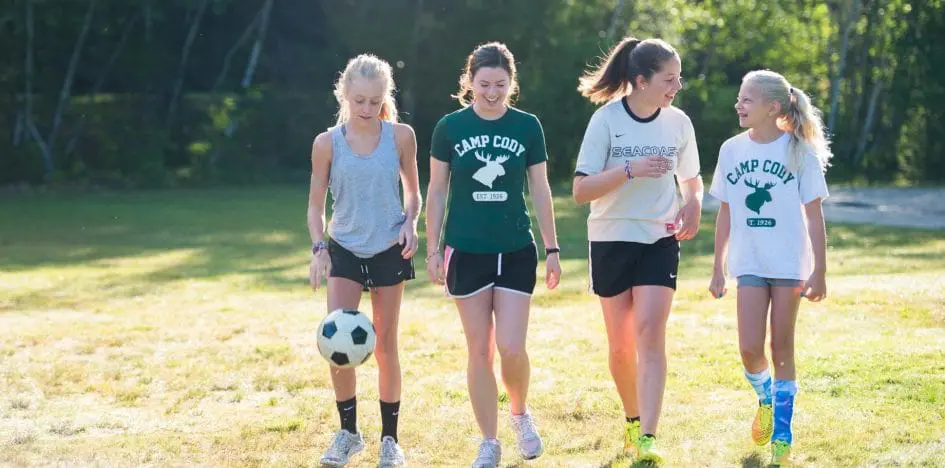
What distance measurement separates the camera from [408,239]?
5.72 metres

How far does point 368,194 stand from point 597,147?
102 cm

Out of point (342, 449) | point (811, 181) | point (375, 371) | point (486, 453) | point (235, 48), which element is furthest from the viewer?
point (235, 48)

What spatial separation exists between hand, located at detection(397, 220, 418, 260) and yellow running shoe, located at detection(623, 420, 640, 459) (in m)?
1.27

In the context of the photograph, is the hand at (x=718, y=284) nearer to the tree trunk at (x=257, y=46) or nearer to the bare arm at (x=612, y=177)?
the bare arm at (x=612, y=177)

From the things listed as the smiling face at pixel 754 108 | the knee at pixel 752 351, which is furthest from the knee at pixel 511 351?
the smiling face at pixel 754 108

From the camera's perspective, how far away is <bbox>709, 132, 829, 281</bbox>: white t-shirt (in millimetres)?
5605

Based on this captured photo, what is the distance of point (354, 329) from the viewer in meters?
5.70

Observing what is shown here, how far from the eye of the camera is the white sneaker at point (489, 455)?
5.67 m

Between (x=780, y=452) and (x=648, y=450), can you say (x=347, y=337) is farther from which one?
(x=780, y=452)

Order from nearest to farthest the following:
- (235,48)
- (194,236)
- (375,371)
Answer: (375,371), (194,236), (235,48)

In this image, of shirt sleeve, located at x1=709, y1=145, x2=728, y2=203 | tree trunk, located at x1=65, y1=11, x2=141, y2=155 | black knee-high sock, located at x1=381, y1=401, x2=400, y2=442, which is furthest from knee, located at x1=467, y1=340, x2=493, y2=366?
tree trunk, located at x1=65, y1=11, x2=141, y2=155

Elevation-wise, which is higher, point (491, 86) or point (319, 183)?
point (491, 86)

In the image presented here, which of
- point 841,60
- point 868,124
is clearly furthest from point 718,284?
point 841,60

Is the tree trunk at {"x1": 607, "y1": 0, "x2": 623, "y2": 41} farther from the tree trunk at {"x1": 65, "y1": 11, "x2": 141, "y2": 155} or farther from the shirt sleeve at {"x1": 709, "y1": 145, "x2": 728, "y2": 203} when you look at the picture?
the shirt sleeve at {"x1": 709, "y1": 145, "x2": 728, "y2": 203}
